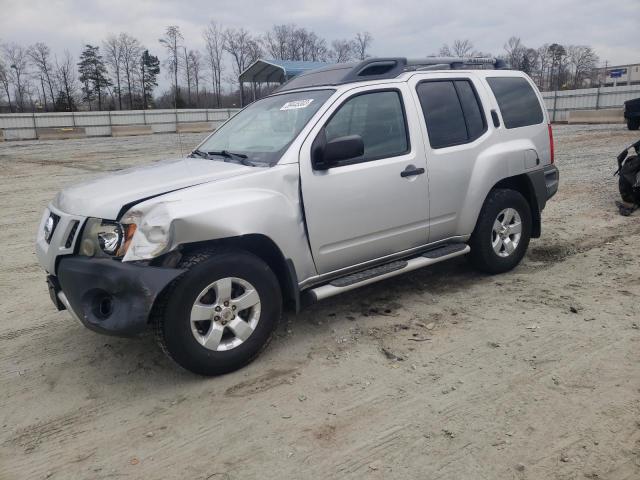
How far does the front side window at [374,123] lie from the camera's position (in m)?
4.01

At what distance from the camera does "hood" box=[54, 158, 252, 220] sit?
3.23 meters

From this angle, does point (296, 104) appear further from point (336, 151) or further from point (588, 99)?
point (588, 99)

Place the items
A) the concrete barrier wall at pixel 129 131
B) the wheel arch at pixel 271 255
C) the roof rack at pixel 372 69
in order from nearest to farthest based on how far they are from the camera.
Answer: the wheel arch at pixel 271 255, the roof rack at pixel 372 69, the concrete barrier wall at pixel 129 131

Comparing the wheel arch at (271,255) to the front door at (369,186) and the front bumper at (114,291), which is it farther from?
the front bumper at (114,291)

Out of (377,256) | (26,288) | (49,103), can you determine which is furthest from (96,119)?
(377,256)

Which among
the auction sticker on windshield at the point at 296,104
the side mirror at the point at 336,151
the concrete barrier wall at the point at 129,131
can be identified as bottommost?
the side mirror at the point at 336,151

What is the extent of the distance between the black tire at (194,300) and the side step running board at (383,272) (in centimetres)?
41

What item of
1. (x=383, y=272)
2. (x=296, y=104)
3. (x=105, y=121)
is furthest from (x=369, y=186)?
(x=105, y=121)

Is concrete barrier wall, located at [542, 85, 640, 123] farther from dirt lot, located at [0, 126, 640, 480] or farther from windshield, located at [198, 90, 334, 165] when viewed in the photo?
windshield, located at [198, 90, 334, 165]

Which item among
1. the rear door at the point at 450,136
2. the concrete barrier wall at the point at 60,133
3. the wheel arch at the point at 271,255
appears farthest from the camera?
the concrete barrier wall at the point at 60,133

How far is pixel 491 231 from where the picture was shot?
5.00m

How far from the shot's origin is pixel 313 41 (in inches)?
2756

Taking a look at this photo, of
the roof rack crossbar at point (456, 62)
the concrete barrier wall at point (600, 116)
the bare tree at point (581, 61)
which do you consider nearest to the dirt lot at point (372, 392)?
the roof rack crossbar at point (456, 62)

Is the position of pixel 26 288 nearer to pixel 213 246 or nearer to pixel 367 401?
pixel 213 246
